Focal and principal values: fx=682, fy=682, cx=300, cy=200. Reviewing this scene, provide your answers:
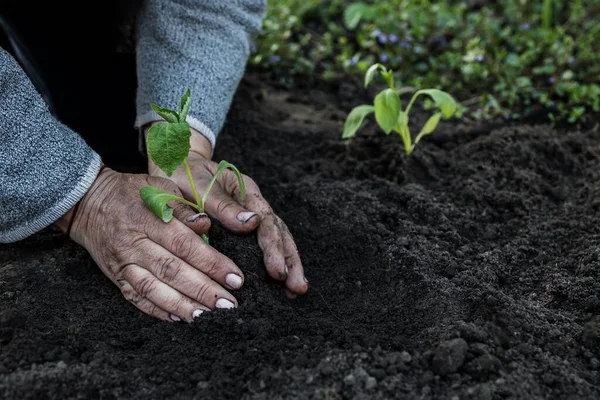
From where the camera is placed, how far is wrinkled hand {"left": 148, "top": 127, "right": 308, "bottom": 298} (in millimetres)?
1971

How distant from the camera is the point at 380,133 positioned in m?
2.85

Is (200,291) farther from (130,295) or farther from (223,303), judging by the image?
(130,295)

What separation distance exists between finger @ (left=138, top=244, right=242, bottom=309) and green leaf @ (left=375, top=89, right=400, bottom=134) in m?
0.90

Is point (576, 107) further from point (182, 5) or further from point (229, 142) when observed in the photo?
point (182, 5)

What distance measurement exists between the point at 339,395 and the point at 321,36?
9.37 ft

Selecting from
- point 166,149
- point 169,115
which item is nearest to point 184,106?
point 169,115

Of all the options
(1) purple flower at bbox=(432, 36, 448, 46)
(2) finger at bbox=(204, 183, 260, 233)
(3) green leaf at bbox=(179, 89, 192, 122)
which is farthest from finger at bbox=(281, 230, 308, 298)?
(1) purple flower at bbox=(432, 36, 448, 46)

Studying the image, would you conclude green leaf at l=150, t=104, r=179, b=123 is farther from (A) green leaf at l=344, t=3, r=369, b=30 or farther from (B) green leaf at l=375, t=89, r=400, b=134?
(A) green leaf at l=344, t=3, r=369, b=30

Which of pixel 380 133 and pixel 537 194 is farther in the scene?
pixel 380 133

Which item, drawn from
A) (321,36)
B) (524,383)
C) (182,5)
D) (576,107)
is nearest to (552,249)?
(524,383)

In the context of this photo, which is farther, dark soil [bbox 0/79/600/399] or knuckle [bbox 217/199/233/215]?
knuckle [bbox 217/199/233/215]

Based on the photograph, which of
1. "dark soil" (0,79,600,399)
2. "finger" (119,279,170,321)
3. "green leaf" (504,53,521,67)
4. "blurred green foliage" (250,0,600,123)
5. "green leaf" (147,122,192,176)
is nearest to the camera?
"dark soil" (0,79,600,399)

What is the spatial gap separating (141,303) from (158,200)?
0.30 m

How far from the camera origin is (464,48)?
148 inches
